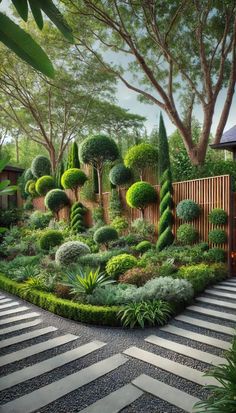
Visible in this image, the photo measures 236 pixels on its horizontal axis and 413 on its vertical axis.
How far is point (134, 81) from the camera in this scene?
15.2m

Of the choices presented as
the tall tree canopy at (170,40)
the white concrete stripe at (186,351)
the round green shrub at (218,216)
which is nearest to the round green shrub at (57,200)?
the tall tree canopy at (170,40)

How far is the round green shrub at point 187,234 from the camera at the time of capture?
926 cm

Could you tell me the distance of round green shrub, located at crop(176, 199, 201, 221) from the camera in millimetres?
9227

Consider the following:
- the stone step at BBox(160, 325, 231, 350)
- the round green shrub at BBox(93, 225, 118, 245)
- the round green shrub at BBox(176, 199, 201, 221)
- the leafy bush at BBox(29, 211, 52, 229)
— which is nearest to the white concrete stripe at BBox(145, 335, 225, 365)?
the stone step at BBox(160, 325, 231, 350)

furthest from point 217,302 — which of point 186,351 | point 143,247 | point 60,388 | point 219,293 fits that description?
point 60,388

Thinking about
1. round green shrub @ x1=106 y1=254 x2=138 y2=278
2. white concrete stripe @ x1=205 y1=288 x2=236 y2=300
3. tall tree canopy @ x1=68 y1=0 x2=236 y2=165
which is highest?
tall tree canopy @ x1=68 y1=0 x2=236 y2=165

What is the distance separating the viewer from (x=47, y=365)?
405 cm

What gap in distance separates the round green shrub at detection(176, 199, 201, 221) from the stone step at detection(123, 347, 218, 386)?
5.47m

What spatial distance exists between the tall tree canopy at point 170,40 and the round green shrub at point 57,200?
621cm

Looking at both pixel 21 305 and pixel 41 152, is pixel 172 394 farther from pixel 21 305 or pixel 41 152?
pixel 41 152

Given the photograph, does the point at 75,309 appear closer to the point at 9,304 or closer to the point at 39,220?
the point at 9,304

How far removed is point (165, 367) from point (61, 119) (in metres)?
19.0

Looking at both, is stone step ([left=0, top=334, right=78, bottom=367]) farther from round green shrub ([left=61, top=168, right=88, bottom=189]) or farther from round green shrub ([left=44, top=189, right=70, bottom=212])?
round green shrub ([left=44, top=189, right=70, bottom=212])

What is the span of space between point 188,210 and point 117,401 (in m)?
6.74
